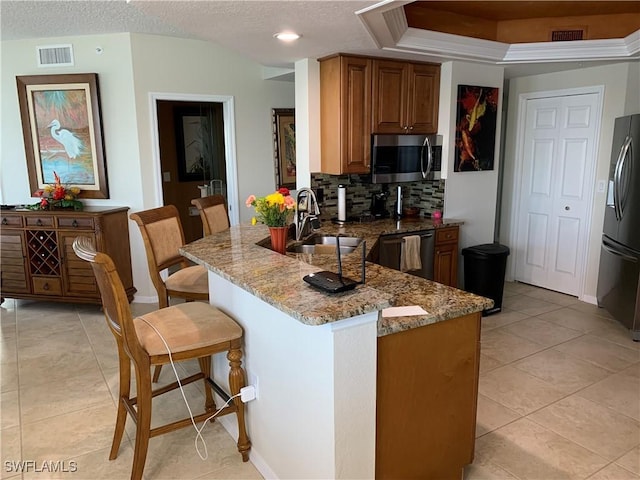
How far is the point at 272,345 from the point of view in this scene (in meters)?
2.00

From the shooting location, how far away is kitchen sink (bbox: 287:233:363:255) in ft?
10.5

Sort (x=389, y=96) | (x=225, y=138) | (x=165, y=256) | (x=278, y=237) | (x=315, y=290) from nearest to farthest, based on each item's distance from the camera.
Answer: (x=315, y=290) → (x=278, y=237) → (x=165, y=256) → (x=389, y=96) → (x=225, y=138)

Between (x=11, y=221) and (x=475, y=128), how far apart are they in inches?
181

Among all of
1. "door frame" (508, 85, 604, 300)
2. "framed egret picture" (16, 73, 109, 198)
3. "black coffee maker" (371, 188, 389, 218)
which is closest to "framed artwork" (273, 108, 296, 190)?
"black coffee maker" (371, 188, 389, 218)

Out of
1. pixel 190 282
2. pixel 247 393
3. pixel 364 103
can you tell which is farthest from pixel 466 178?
pixel 247 393

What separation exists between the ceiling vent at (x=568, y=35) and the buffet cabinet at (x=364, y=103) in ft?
3.41

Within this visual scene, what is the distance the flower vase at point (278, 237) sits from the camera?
2.70 m

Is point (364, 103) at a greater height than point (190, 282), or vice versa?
point (364, 103)

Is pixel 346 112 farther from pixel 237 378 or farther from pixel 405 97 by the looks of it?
A: pixel 237 378

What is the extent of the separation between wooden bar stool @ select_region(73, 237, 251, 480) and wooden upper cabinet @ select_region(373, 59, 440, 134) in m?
2.56

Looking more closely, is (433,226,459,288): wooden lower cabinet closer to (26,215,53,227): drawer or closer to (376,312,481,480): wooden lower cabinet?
(376,312,481,480): wooden lower cabinet

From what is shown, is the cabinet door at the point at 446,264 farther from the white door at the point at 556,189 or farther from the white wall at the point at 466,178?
the white door at the point at 556,189

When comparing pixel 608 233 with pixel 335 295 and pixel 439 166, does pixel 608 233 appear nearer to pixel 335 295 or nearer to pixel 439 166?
pixel 439 166

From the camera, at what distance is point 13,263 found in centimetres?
457
